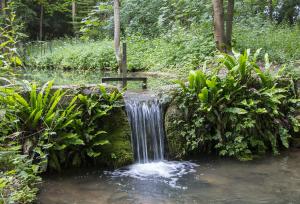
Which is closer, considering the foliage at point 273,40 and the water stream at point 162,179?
the water stream at point 162,179

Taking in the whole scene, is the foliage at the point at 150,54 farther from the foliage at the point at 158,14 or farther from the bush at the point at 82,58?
the foliage at the point at 158,14

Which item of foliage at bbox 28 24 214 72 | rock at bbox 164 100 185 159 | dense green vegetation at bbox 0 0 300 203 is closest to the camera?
dense green vegetation at bbox 0 0 300 203

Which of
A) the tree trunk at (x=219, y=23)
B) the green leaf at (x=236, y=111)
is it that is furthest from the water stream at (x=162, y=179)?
the tree trunk at (x=219, y=23)

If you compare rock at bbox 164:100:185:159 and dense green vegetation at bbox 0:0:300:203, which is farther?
rock at bbox 164:100:185:159

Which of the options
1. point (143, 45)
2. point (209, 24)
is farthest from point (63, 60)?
point (209, 24)

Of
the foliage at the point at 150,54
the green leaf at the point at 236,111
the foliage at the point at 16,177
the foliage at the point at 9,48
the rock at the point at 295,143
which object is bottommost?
the rock at the point at 295,143

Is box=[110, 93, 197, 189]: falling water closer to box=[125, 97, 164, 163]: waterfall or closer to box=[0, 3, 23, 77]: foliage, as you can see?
box=[125, 97, 164, 163]: waterfall

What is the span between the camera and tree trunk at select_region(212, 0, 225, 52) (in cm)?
1177

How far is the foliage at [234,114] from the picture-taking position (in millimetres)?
7898

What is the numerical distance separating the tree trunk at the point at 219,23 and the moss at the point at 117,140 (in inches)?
217

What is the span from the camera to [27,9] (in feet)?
91.1

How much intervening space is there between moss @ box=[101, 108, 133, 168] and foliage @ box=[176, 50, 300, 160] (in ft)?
4.07

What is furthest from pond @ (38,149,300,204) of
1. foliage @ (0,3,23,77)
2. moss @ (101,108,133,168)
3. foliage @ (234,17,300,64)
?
foliage @ (234,17,300,64)

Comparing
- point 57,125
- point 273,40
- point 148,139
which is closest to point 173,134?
point 148,139
